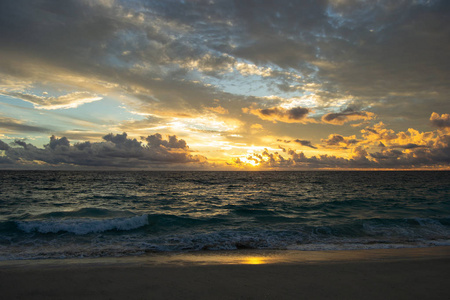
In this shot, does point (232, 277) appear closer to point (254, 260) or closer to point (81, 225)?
Result: point (254, 260)

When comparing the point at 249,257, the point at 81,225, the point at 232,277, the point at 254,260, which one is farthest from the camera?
the point at 81,225

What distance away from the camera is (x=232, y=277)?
23.4 ft

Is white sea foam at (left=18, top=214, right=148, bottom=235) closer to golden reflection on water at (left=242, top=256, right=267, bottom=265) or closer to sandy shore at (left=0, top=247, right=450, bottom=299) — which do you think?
sandy shore at (left=0, top=247, right=450, bottom=299)

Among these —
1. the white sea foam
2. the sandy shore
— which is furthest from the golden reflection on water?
the white sea foam

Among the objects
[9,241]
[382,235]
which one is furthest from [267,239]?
[9,241]

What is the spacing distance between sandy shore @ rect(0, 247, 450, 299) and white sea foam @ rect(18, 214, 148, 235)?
20.0ft

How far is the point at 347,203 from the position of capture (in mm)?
26562

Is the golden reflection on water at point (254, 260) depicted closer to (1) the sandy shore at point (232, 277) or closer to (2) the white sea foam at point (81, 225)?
(1) the sandy shore at point (232, 277)

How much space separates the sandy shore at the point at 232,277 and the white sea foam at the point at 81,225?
6111 millimetres

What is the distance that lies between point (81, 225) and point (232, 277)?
12139 millimetres

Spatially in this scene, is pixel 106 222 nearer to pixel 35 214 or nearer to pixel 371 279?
pixel 35 214

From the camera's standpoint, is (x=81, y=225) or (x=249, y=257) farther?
(x=81, y=225)

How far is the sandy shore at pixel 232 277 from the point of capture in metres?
6.05

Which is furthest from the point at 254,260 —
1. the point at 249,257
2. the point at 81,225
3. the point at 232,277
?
the point at 81,225
